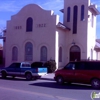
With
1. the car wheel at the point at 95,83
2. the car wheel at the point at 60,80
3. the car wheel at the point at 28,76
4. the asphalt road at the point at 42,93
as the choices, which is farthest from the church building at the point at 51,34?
the asphalt road at the point at 42,93

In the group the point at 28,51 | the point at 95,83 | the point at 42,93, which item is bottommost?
the point at 42,93

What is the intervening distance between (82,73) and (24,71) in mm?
6255

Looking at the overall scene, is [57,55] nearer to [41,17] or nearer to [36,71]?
[41,17]

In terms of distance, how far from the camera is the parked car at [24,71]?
60.4ft

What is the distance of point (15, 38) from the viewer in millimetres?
29156

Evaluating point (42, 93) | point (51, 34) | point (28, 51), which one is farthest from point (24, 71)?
point (28, 51)

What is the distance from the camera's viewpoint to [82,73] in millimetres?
14750

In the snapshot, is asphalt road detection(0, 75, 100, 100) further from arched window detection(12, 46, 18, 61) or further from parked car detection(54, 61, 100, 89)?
arched window detection(12, 46, 18, 61)

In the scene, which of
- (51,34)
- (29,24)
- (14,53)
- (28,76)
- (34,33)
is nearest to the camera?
(28,76)

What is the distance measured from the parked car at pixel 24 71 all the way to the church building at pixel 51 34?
276 inches

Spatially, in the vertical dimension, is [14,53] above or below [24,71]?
above

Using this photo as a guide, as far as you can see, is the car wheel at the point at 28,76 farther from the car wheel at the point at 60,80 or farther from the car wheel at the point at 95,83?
the car wheel at the point at 95,83

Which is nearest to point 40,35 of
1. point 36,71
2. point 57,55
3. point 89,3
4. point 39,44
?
point 39,44

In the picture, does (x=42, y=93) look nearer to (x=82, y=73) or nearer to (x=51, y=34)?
(x=82, y=73)
